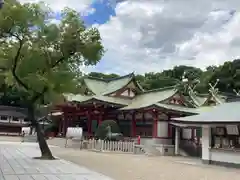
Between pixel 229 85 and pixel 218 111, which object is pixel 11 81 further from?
pixel 229 85

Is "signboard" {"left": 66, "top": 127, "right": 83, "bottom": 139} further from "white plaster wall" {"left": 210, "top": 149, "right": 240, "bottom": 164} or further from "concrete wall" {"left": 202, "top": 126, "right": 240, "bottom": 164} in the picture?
"white plaster wall" {"left": 210, "top": 149, "right": 240, "bottom": 164}

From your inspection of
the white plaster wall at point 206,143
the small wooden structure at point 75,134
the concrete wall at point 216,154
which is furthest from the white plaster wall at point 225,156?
the small wooden structure at point 75,134

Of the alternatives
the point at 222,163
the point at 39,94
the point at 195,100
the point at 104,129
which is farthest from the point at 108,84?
the point at 222,163

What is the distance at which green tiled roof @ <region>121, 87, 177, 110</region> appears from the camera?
94.6ft

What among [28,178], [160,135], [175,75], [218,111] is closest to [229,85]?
[175,75]

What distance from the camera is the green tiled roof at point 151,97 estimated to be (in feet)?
94.6

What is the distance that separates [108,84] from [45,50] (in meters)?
23.2

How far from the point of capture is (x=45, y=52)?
15.5 meters

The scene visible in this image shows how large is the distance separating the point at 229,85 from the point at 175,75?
25.2m

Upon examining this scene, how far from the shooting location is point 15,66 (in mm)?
14664

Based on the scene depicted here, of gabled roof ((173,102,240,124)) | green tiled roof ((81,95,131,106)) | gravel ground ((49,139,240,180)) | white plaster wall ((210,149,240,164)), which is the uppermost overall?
green tiled roof ((81,95,131,106))

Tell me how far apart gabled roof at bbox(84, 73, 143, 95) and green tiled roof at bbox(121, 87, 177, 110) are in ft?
6.34

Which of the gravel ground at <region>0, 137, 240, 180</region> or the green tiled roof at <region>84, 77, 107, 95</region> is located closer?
the gravel ground at <region>0, 137, 240, 180</region>

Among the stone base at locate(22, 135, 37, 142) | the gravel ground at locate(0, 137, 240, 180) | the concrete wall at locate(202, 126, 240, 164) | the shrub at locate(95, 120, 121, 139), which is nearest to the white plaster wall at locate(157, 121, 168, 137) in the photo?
the shrub at locate(95, 120, 121, 139)
